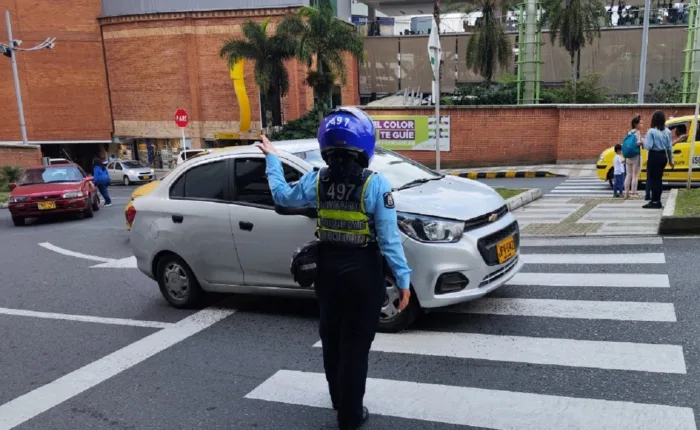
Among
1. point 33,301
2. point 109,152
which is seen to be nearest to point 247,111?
point 109,152

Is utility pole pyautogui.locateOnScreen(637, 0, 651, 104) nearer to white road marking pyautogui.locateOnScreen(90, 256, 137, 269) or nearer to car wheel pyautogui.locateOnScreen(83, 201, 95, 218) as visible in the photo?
car wheel pyautogui.locateOnScreen(83, 201, 95, 218)

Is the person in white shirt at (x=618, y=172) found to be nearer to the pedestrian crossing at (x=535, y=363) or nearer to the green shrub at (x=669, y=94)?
the pedestrian crossing at (x=535, y=363)

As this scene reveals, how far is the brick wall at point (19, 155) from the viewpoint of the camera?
28.8 m

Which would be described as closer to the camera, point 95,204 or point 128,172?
point 95,204

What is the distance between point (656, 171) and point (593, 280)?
4.58 m

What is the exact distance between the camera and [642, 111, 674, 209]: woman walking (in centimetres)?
947

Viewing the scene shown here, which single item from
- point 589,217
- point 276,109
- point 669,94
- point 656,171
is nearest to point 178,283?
point 589,217

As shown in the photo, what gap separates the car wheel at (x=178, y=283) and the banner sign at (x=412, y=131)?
18.8 m

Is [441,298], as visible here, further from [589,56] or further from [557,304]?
[589,56]

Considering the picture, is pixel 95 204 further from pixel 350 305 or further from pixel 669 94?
pixel 669 94

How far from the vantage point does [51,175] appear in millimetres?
16531

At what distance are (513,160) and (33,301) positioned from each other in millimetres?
20281

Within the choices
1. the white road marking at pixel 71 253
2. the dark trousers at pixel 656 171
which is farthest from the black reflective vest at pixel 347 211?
the dark trousers at pixel 656 171

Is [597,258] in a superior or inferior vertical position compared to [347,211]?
inferior
